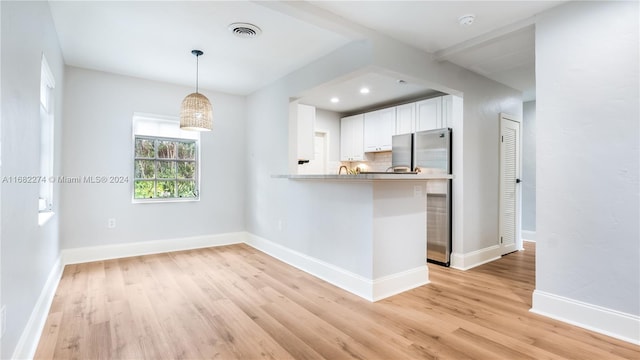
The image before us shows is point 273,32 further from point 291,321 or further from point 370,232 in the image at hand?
point 291,321

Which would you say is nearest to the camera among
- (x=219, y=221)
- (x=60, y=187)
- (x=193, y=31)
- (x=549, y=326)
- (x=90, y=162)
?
(x=549, y=326)

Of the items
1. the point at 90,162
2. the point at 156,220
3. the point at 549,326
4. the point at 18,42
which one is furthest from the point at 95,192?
the point at 549,326

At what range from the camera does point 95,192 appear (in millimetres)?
4129

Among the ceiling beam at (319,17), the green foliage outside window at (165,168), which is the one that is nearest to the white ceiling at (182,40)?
the ceiling beam at (319,17)

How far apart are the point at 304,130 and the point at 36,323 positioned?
3252 millimetres

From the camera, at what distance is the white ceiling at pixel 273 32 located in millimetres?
2533

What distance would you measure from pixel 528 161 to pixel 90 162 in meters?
7.03

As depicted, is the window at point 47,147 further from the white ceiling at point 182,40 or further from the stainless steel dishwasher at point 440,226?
the stainless steel dishwasher at point 440,226

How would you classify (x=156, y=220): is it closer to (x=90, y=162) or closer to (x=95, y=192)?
(x=95, y=192)

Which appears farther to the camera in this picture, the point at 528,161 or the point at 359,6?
the point at 528,161

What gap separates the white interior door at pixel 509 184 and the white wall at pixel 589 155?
190 centimetres

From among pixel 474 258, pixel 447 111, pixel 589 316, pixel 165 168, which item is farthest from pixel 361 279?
pixel 165 168

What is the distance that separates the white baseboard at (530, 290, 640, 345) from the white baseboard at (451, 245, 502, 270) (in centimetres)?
121

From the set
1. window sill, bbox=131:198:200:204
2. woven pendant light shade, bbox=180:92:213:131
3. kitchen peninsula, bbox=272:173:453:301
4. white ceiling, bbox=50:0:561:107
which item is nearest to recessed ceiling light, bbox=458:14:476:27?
white ceiling, bbox=50:0:561:107
